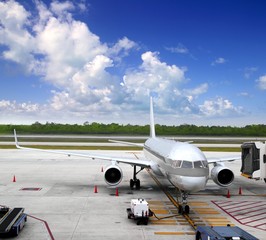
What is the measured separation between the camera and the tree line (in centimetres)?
15262

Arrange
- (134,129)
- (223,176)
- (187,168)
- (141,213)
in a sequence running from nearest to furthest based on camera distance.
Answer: (141,213) → (187,168) → (223,176) → (134,129)

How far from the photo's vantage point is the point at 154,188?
29.8m

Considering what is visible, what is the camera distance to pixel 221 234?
14250 mm

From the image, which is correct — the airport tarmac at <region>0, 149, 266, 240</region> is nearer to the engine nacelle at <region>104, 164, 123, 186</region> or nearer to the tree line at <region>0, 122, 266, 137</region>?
the engine nacelle at <region>104, 164, 123, 186</region>

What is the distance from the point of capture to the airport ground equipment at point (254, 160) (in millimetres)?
23375

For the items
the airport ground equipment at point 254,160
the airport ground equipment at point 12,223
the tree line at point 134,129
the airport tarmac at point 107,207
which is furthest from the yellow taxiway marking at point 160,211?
the tree line at point 134,129

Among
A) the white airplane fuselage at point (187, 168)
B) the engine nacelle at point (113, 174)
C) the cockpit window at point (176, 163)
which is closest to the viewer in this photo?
the white airplane fuselage at point (187, 168)

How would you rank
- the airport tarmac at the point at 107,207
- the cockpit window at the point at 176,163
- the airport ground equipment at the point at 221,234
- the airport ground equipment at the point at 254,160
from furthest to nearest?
1. the airport ground equipment at the point at 254,160
2. the cockpit window at the point at 176,163
3. the airport tarmac at the point at 107,207
4. the airport ground equipment at the point at 221,234

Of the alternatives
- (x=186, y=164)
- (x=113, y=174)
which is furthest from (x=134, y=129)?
(x=186, y=164)

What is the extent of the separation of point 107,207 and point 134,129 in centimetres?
14532

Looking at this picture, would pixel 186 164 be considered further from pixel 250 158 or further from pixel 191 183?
pixel 250 158

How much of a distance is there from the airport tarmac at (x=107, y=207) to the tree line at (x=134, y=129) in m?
116

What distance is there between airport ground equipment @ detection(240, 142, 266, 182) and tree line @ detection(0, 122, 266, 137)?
120 meters

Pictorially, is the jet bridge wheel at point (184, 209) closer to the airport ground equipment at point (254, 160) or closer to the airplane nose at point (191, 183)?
the airplane nose at point (191, 183)
